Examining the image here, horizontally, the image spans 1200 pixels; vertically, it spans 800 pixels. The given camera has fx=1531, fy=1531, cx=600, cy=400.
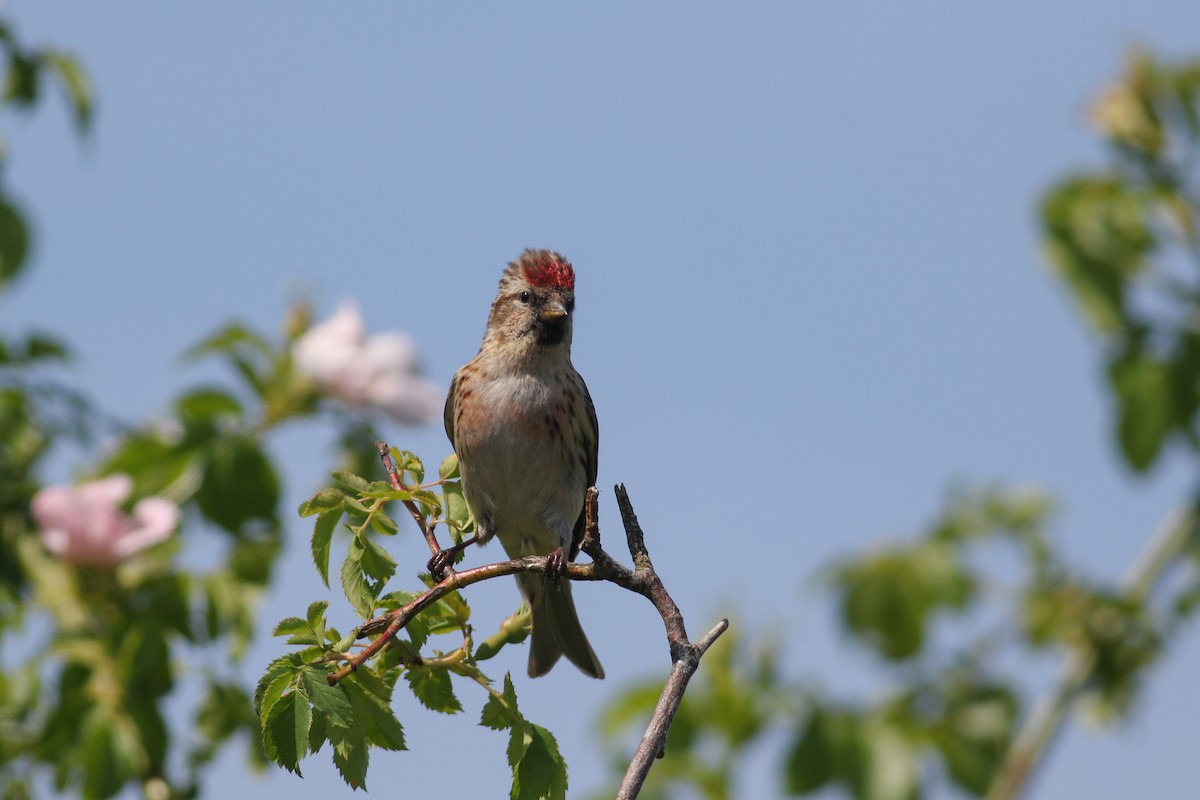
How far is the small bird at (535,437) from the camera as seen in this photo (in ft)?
19.5

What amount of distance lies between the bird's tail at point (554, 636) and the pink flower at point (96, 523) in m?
1.57

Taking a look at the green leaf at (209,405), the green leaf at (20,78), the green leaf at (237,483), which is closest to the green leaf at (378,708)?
the green leaf at (237,483)

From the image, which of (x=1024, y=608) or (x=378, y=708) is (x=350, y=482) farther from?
(x=1024, y=608)

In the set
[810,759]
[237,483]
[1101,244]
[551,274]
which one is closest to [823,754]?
[810,759]

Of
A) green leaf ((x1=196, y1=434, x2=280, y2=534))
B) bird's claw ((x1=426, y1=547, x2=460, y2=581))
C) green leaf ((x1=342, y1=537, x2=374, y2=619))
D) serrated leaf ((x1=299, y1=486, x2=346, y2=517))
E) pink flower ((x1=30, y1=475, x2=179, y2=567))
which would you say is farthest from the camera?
green leaf ((x1=196, y1=434, x2=280, y2=534))

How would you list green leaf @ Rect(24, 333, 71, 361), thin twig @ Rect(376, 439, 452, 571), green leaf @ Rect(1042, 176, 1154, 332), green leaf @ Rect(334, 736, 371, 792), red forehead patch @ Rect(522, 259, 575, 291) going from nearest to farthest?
green leaf @ Rect(334, 736, 371, 792), thin twig @ Rect(376, 439, 452, 571), green leaf @ Rect(24, 333, 71, 361), red forehead patch @ Rect(522, 259, 575, 291), green leaf @ Rect(1042, 176, 1154, 332)

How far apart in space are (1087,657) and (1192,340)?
1.47 m

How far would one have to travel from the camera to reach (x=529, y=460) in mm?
5973

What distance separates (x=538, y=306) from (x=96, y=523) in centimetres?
207

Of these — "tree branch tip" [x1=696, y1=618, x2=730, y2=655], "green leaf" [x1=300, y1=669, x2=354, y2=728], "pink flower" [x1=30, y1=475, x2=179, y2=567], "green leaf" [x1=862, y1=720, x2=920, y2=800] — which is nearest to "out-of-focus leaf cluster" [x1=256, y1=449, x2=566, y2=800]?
"green leaf" [x1=300, y1=669, x2=354, y2=728]

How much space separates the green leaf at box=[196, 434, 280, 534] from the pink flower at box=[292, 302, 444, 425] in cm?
36

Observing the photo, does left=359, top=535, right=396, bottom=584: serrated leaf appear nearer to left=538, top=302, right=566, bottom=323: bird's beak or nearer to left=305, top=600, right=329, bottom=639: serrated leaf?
left=305, top=600, right=329, bottom=639: serrated leaf

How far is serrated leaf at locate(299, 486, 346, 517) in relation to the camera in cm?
338

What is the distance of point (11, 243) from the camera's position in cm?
606
